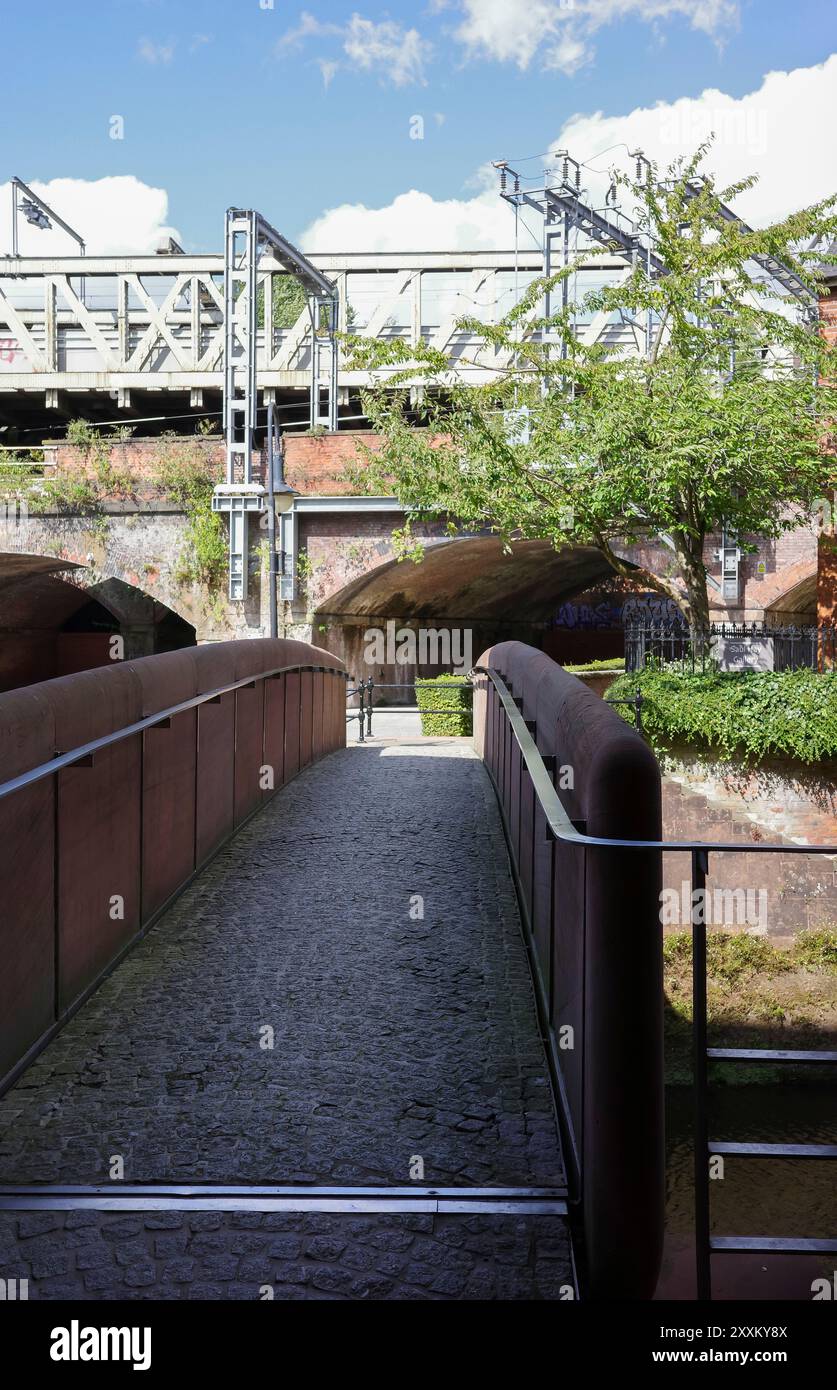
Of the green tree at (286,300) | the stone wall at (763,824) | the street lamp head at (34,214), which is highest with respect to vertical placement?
the green tree at (286,300)

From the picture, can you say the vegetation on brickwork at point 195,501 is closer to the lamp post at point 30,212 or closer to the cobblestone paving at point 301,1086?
the lamp post at point 30,212

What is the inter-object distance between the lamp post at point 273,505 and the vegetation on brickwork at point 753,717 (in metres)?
10.3

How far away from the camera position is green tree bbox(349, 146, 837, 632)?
12891 millimetres

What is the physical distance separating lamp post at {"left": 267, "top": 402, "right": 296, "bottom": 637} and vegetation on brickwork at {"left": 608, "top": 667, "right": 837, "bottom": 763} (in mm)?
10316

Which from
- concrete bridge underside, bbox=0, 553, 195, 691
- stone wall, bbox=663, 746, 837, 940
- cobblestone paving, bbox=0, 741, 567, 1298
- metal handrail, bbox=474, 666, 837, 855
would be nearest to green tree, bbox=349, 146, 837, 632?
stone wall, bbox=663, 746, 837, 940

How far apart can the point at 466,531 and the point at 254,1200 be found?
19.0 m

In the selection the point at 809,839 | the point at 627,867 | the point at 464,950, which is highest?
the point at 627,867

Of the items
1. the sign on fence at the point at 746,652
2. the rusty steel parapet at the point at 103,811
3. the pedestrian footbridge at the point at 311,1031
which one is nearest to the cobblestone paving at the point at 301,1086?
the pedestrian footbridge at the point at 311,1031

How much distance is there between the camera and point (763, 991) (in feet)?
39.2

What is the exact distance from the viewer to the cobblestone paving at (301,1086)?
2.83m

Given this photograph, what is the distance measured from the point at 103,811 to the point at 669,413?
9.87m
